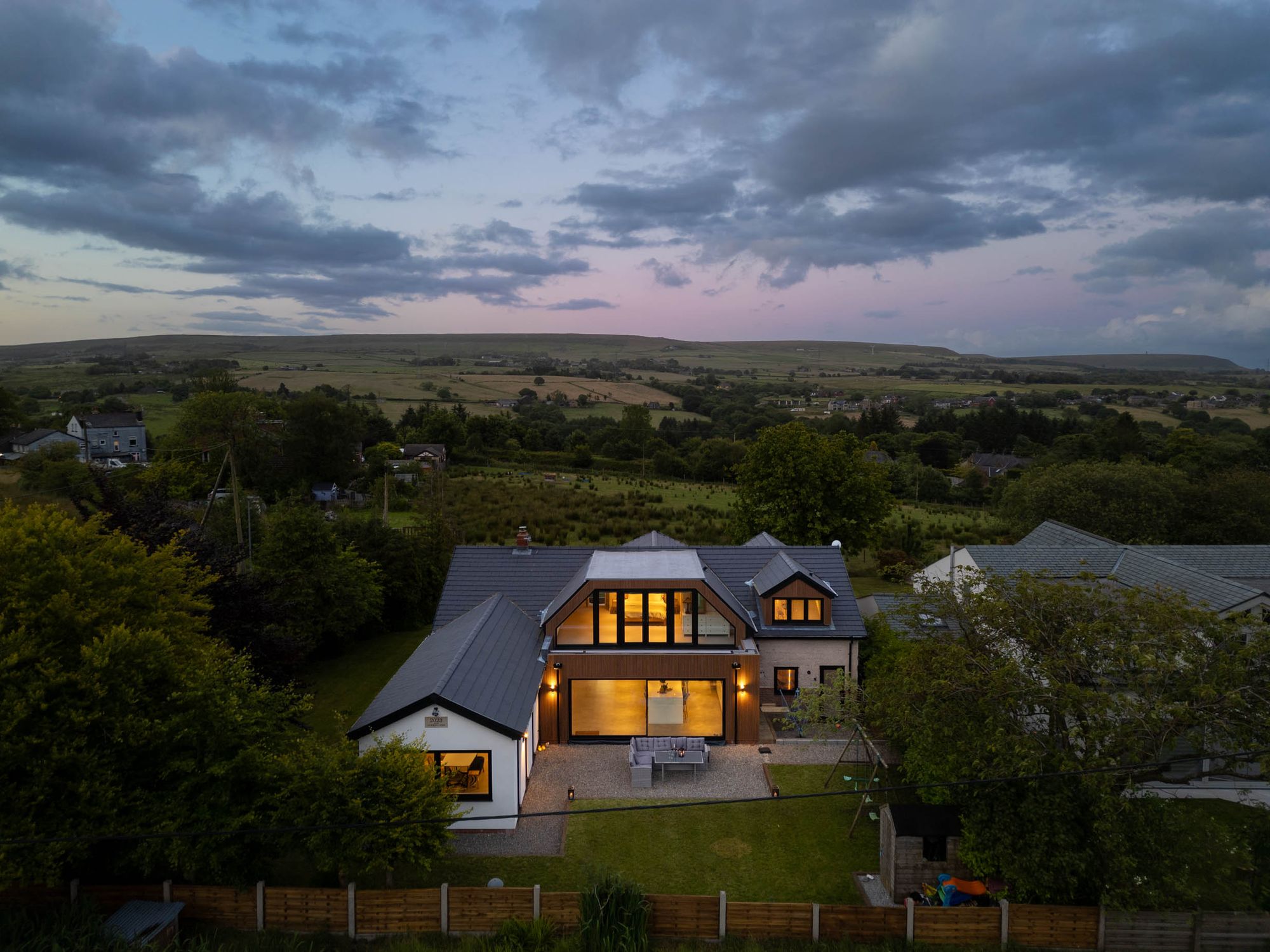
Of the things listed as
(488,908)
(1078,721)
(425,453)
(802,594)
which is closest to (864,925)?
(1078,721)

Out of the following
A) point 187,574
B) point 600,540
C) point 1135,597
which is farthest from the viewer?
point 600,540

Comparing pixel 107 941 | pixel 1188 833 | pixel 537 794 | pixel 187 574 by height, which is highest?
pixel 187 574

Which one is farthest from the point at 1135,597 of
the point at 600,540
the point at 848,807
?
the point at 600,540

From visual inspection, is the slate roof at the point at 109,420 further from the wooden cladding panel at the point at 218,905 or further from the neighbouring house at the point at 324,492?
the wooden cladding panel at the point at 218,905

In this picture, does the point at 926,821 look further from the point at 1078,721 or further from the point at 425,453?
the point at 425,453

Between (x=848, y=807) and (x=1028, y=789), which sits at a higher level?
(x=1028, y=789)

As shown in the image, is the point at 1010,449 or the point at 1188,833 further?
the point at 1010,449

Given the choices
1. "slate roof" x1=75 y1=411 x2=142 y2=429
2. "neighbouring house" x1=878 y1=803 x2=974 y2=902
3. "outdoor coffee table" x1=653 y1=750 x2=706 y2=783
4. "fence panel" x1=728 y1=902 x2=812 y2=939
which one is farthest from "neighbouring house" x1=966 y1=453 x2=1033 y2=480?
"slate roof" x1=75 y1=411 x2=142 y2=429

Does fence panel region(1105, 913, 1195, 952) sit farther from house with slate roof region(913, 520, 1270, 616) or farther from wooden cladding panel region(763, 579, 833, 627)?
wooden cladding panel region(763, 579, 833, 627)

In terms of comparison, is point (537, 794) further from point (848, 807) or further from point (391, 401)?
point (391, 401)
